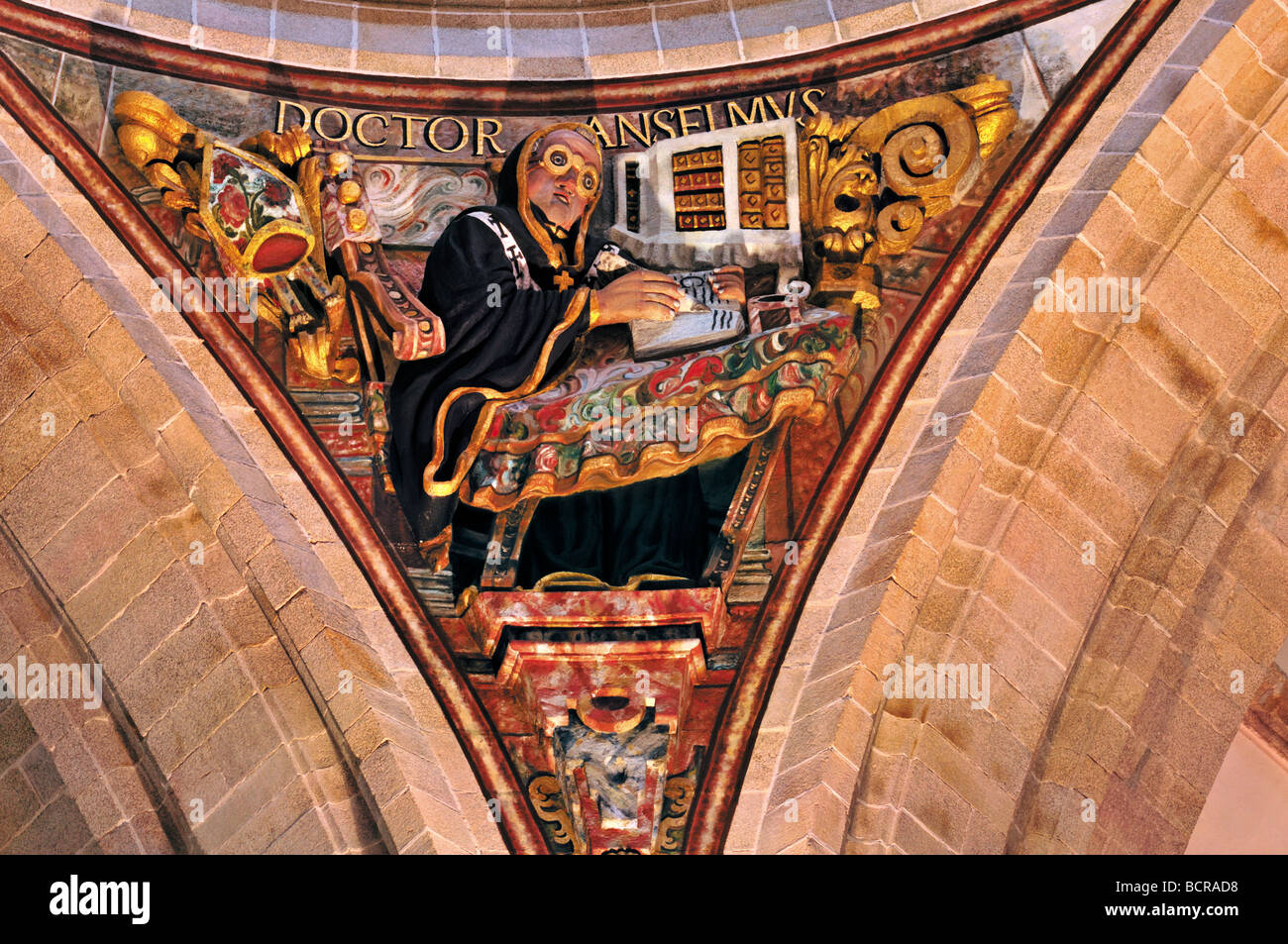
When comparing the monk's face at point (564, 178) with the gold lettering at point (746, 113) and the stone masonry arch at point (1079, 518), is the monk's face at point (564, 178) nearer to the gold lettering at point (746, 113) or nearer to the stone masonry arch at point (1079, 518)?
the gold lettering at point (746, 113)

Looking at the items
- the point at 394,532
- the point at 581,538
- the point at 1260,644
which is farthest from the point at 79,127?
the point at 1260,644

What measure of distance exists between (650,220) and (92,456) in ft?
6.23

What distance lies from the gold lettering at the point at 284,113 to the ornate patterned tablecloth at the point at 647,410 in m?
1.16

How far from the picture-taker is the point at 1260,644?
7.21 m

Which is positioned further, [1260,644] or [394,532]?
[1260,644]

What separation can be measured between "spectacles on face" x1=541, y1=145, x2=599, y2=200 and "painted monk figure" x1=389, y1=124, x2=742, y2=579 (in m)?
0.03

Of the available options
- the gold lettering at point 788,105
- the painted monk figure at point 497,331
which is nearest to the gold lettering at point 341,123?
the painted monk figure at point 497,331

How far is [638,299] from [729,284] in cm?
32

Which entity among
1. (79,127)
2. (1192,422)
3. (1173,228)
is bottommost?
(1192,422)

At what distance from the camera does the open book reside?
6816 mm

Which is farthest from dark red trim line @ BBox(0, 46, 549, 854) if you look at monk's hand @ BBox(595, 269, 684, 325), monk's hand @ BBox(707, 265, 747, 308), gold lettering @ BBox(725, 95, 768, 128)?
gold lettering @ BBox(725, 95, 768, 128)

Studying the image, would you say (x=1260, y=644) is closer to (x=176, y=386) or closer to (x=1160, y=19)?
(x=1160, y=19)

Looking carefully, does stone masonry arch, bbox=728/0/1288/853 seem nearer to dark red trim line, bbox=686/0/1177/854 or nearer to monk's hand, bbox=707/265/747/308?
dark red trim line, bbox=686/0/1177/854

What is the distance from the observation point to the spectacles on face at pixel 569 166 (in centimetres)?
688
